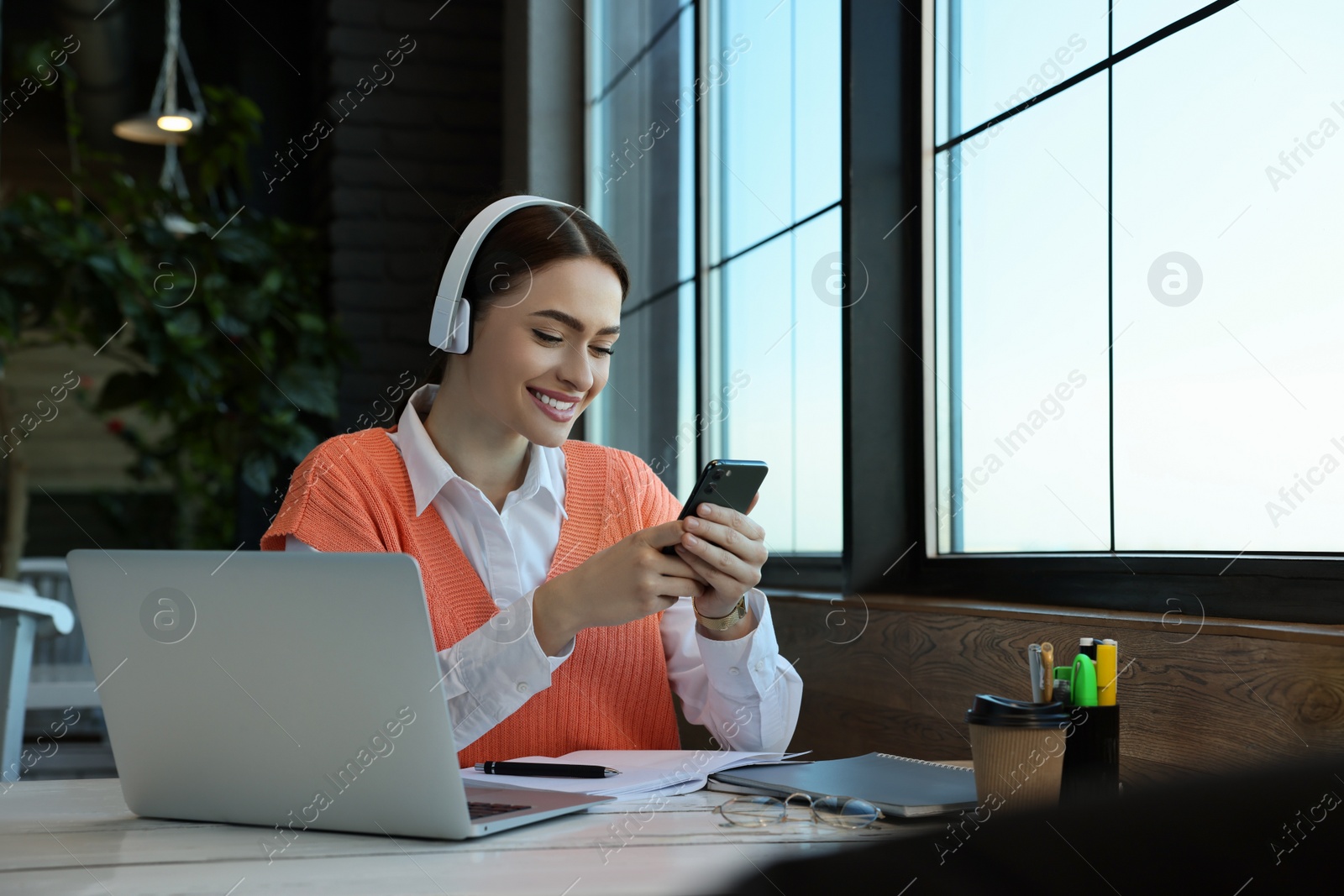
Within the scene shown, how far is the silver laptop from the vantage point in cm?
85

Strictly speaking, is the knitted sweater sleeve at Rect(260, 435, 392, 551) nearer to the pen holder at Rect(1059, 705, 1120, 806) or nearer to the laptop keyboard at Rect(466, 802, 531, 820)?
the laptop keyboard at Rect(466, 802, 531, 820)

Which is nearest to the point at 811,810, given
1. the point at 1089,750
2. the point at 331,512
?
the point at 1089,750

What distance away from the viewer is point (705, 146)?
108 inches

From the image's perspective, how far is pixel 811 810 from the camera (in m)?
0.99

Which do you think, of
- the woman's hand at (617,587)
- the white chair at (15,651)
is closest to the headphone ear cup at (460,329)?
the woman's hand at (617,587)

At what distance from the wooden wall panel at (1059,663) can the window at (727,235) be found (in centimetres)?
32

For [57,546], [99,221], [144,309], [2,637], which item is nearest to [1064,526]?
[2,637]

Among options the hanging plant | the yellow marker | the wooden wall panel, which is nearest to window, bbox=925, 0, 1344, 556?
the wooden wall panel

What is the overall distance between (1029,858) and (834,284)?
1877 mm

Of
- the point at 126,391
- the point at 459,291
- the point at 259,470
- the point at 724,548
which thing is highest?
the point at 126,391

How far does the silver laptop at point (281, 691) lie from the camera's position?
2.81 ft

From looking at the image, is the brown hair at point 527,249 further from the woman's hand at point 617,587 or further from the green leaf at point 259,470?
the green leaf at point 259,470

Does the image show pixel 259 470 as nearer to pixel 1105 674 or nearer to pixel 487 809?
pixel 487 809

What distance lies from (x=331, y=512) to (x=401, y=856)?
64 cm
